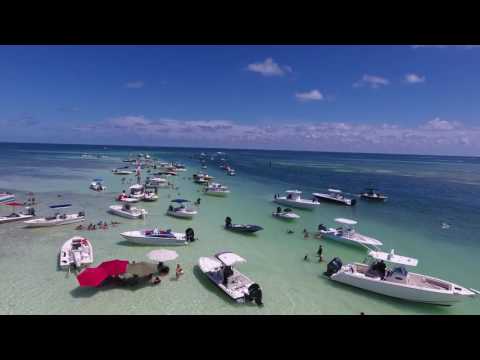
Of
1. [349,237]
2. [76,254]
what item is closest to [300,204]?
[349,237]

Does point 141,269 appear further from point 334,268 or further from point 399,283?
point 399,283

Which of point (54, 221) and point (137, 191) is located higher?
point (137, 191)

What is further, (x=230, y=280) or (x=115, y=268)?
(x=230, y=280)

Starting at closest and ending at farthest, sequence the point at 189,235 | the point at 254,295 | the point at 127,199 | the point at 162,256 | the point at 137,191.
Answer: the point at 254,295, the point at 162,256, the point at 189,235, the point at 127,199, the point at 137,191

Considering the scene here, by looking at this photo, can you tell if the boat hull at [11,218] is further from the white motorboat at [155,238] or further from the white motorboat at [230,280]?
the white motorboat at [230,280]

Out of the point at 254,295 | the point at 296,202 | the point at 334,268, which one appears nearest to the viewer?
the point at 254,295

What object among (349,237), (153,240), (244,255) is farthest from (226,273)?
(349,237)

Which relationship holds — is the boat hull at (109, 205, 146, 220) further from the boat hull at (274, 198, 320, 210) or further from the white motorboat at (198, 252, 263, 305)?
the boat hull at (274, 198, 320, 210)

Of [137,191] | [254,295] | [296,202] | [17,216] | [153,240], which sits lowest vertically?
[254,295]
